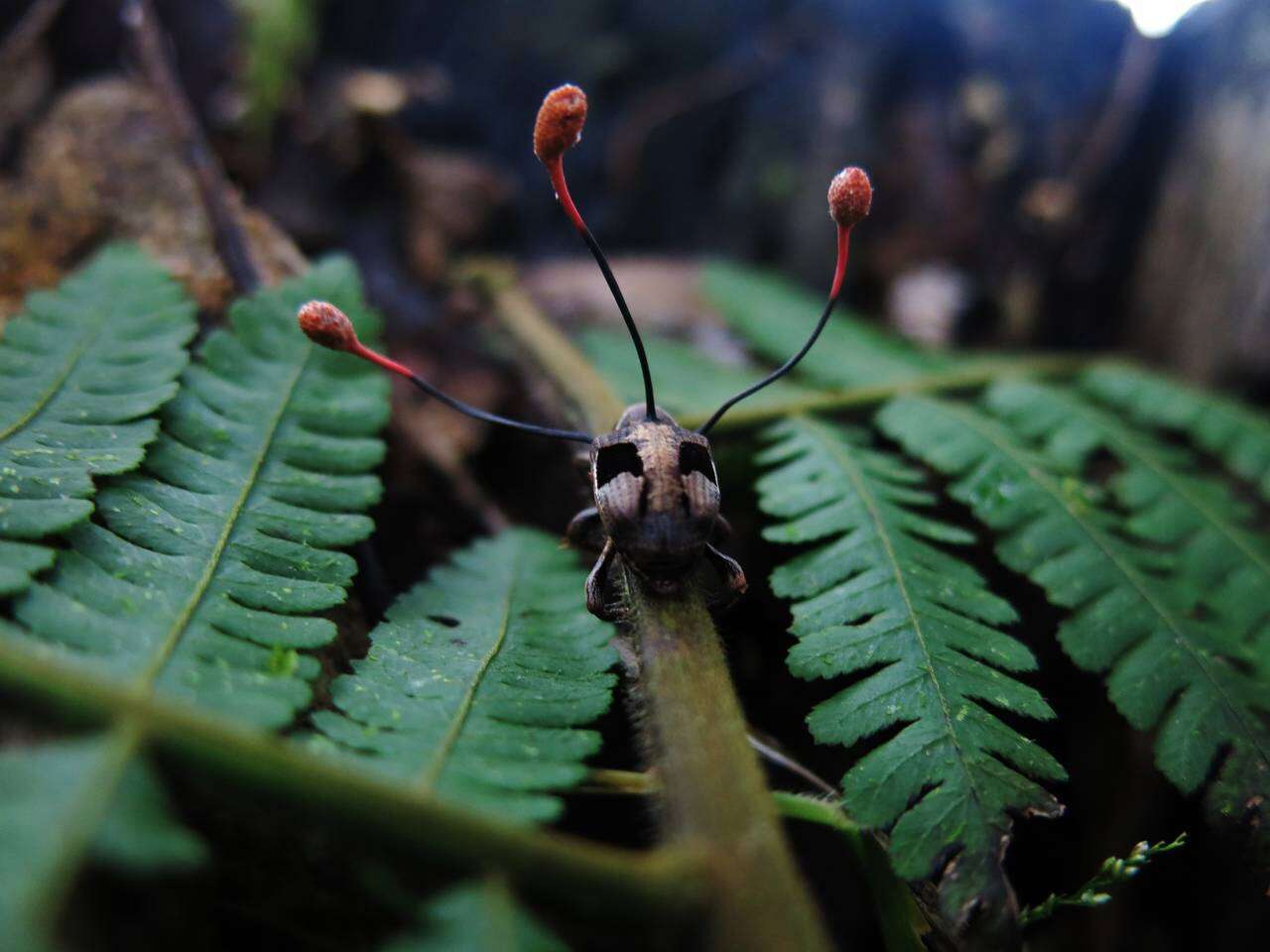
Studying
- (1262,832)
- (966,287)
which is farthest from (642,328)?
(1262,832)

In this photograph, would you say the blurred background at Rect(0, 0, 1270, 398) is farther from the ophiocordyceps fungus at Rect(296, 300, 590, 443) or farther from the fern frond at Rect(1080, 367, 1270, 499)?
the ophiocordyceps fungus at Rect(296, 300, 590, 443)

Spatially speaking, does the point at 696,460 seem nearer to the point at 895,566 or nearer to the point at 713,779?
the point at 895,566

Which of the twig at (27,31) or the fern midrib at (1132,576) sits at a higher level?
the twig at (27,31)

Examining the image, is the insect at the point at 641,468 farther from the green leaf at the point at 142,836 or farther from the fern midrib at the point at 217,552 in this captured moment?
the green leaf at the point at 142,836

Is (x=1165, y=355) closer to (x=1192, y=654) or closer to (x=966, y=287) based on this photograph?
(x=966, y=287)

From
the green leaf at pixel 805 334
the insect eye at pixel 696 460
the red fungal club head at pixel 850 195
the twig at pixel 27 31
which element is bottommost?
the insect eye at pixel 696 460

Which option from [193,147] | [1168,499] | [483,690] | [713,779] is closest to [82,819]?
[483,690]

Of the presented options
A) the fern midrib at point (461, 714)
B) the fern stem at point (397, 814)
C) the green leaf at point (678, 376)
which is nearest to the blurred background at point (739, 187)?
the green leaf at point (678, 376)
